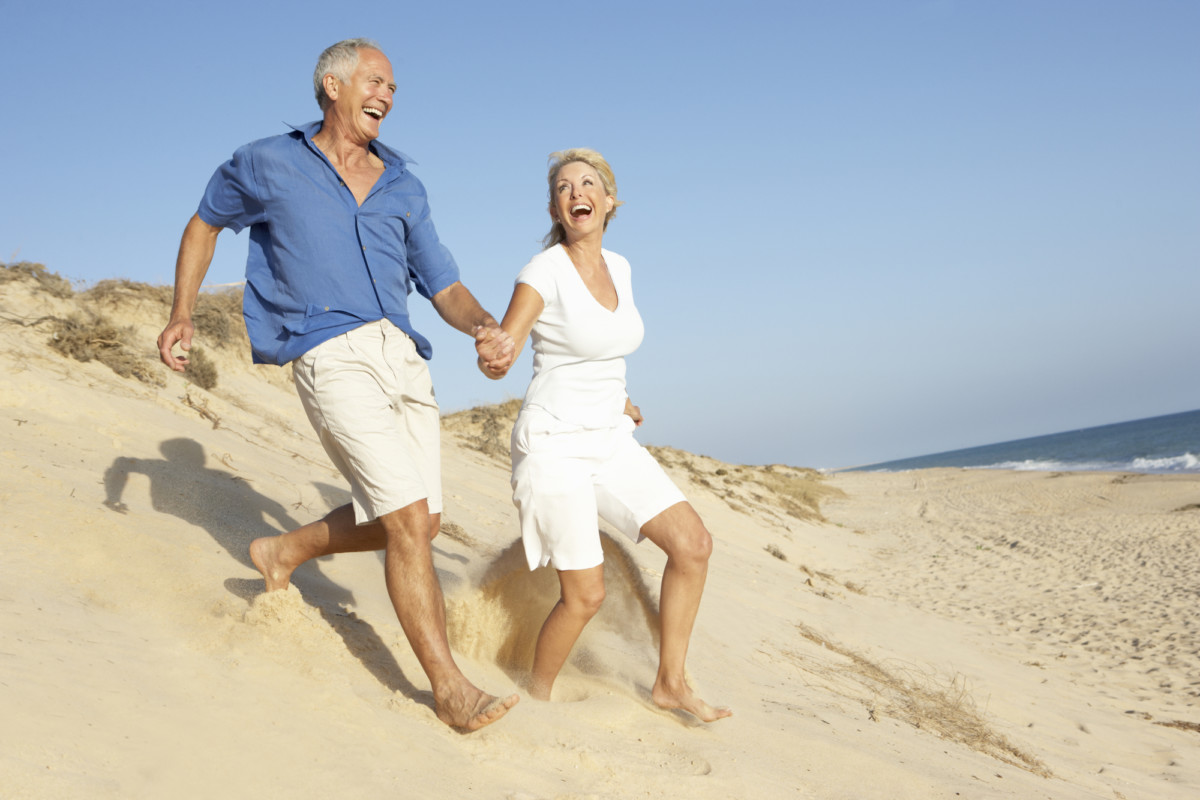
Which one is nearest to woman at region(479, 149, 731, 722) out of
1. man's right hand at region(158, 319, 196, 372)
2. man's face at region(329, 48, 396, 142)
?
man's face at region(329, 48, 396, 142)

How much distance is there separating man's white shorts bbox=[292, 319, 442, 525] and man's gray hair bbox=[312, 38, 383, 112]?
94 centimetres

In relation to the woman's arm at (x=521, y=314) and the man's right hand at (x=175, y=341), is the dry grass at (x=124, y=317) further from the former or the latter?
the woman's arm at (x=521, y=314)

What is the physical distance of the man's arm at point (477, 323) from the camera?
2.81 m

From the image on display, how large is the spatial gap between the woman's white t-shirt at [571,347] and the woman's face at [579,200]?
0.41 feet

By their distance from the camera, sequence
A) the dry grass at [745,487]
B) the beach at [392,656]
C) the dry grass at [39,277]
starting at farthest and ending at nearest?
the dry grass at [745,487]
the dry grass at [39,277]
the beach at [392,656]

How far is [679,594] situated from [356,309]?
1647mm

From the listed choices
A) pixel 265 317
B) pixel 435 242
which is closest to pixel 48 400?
pixel 265 317

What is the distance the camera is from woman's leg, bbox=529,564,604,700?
3.11m

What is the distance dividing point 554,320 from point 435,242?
0.60 m

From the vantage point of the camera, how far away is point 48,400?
17.4 feet

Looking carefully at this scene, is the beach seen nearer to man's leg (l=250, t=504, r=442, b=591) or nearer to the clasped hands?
man's leg (l=250, t=504, r=442, b=591)

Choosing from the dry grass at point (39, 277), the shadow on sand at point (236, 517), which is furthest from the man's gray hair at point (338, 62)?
the dry grass at point (39, 277)

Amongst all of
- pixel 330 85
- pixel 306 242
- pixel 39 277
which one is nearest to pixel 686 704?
pixel 306 242

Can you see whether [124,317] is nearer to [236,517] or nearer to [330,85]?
[236,517]
